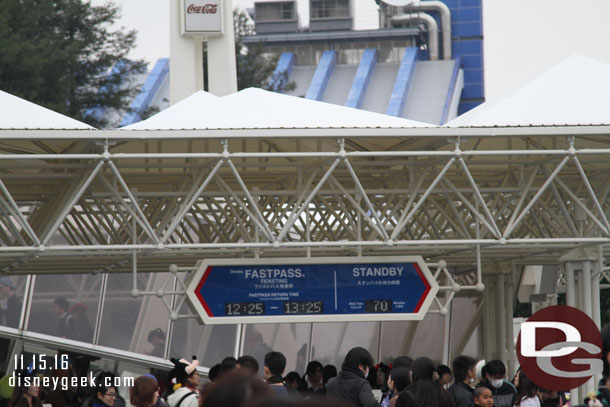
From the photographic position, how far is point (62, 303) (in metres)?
29.5

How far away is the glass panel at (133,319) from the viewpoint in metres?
30.0

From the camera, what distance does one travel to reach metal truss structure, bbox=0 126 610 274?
49.9 ft

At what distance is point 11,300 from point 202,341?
546 cm

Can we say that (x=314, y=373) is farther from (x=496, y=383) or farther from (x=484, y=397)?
(x=484, y=397)

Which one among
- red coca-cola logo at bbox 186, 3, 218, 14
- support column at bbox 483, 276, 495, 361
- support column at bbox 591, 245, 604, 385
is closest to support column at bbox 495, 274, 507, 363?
support column at bbox 483, 276, 495, 361

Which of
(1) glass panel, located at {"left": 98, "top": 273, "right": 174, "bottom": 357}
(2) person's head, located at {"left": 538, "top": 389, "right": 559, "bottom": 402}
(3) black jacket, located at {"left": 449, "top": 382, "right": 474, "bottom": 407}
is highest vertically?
(3) black jacket, located at {"left": 449, "top": 382, "right": 474, "bottom": 407}

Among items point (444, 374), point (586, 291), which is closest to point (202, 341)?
point (586, 291)

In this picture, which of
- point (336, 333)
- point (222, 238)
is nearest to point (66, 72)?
point (336, 333)

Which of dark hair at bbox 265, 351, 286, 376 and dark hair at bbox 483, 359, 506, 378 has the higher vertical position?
dark hair at bbox 265, 351, 286, 376

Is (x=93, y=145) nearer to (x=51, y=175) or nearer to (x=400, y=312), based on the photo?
(x=51, y=175)

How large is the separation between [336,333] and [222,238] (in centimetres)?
1282

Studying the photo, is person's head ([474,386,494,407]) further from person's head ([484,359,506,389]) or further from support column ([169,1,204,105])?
support column ([169,1,204,105])

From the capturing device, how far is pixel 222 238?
21609 mm

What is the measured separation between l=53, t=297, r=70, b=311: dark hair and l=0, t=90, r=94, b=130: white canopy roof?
528 inches
